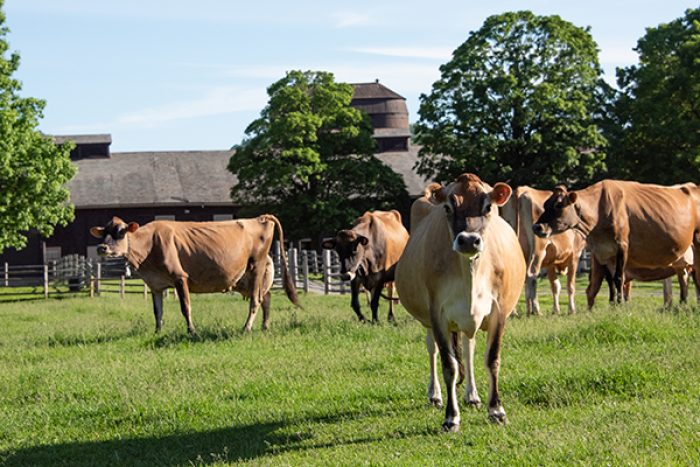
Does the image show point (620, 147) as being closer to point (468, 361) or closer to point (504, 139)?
point (504, 139)

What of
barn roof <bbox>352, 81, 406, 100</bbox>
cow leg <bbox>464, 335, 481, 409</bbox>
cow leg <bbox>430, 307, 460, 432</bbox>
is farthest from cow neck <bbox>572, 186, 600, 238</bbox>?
barn roof <bbox>352, 81, 406, 100</bbox>

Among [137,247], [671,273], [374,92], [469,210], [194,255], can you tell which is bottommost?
[671,273]

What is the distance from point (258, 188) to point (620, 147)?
1801cm

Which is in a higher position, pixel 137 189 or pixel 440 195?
pixel 440 195

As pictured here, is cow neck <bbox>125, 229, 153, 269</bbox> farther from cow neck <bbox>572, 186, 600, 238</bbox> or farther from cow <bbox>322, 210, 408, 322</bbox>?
cow neck <bbox>572, 186, 600, 238</bbox>

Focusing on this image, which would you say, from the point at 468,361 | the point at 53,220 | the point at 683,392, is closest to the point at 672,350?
the point at 683,392

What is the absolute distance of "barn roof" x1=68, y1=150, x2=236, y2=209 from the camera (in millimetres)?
59000

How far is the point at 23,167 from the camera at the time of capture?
31469 millimetres

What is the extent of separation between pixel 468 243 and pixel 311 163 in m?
42.5

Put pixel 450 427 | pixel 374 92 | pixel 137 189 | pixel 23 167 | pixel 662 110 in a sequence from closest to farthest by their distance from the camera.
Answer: pixel 450 427
pixel 23 167
pixel 662 110
pixel 137 189
pixel 374 92

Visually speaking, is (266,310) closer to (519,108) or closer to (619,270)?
(619,270)

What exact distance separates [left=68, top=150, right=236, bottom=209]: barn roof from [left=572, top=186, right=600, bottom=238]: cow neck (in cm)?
4524

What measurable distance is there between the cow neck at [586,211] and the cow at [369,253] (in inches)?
132

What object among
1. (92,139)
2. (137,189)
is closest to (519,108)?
(137,189)
